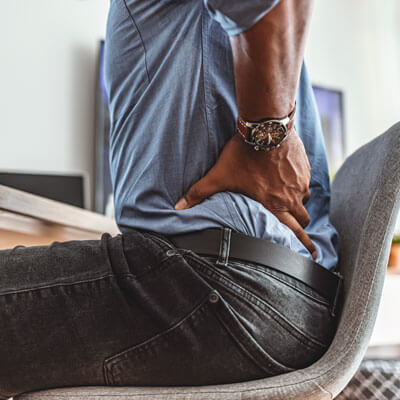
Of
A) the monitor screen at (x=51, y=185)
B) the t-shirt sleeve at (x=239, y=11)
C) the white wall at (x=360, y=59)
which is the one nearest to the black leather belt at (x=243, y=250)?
the t-shirt sleeve at (x=239, y=11)

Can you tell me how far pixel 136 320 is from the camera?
1.50ft

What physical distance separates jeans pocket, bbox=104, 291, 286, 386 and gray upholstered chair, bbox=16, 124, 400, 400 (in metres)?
0.01

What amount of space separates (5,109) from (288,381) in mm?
1680

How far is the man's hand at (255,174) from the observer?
543 millimetres

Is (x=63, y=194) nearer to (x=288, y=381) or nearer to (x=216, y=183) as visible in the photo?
(x=216, y=183)

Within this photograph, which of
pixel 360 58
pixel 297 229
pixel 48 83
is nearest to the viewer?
pixel 297 229

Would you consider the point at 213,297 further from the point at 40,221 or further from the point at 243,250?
the point at 40,221

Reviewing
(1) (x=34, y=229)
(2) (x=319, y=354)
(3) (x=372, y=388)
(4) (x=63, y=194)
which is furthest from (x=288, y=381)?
(4) (x=63, y=194)

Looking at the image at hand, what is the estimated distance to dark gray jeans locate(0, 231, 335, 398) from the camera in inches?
17.6

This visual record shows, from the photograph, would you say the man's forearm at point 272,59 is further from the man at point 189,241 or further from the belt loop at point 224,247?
the belt loop at point 224,247

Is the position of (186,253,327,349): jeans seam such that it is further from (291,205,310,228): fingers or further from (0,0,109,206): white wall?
(0,0,109,206): white wall

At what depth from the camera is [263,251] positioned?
0.50 m

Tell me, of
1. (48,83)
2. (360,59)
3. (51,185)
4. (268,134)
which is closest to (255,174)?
(268,134)

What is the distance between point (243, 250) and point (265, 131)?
15 cm
